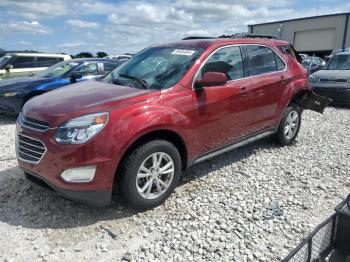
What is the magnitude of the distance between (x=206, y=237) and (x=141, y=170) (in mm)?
923

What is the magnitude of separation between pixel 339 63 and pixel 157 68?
923 cm

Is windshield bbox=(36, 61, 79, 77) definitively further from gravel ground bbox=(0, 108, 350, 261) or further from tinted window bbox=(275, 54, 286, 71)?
tinted window bbox=(275, 54, 286, 71)

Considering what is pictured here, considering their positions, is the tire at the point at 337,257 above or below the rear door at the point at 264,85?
below

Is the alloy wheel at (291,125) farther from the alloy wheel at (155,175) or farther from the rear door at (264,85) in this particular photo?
the alloy wheel at (155,175)

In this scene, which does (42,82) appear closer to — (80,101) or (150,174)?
(80,101)

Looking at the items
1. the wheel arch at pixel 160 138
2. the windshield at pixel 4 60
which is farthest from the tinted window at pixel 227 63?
the windshield at pixel 4 60

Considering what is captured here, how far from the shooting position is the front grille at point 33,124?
3152 mm

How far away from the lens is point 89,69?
8680mm

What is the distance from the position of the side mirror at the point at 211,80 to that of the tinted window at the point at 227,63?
0.21 m

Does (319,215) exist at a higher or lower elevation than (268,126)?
lower

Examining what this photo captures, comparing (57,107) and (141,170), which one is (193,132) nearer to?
(141,170)

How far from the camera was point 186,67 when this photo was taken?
3863 mm

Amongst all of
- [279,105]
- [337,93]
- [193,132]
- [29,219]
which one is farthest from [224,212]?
[337,93]

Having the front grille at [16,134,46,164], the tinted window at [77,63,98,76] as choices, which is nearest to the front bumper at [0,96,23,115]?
the tinted window at [77,63,98,76]
